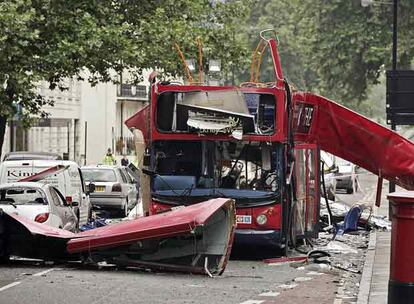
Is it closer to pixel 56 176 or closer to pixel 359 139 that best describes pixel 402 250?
pixel 359 139

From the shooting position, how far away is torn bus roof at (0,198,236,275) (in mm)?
15273

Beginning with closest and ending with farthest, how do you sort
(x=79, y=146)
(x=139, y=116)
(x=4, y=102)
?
(x=139, y=116), (x=4, y=102), (x=79, y=146)

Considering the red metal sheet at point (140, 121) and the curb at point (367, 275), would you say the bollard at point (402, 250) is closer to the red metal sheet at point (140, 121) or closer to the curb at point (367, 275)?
the curb at point (367, 275)

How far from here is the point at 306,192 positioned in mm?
20094

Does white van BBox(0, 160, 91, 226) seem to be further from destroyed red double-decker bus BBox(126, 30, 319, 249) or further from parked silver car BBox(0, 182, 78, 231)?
destroyed red double-decker bus BBox(126, 30, 319, 249)

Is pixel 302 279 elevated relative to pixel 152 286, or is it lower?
lower

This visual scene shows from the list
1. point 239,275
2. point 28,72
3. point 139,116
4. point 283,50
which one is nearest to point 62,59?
point 28,72

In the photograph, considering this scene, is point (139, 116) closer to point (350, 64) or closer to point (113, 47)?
point (113, 47)

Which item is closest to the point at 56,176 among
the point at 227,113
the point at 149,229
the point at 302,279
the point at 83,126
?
the point at 227,113

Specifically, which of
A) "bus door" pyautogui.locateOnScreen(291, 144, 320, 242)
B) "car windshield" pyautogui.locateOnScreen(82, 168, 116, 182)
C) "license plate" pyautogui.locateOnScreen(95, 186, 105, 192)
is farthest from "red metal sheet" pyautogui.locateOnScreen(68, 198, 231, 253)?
"car windshield" pyautogui.locateOnScreen(82, 168, 116, 182)

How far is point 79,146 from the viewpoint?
5772cm

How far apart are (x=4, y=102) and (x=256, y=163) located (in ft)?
29.7

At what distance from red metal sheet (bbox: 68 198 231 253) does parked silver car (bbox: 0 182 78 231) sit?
2.45 metres

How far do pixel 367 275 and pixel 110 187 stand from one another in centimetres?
1610
